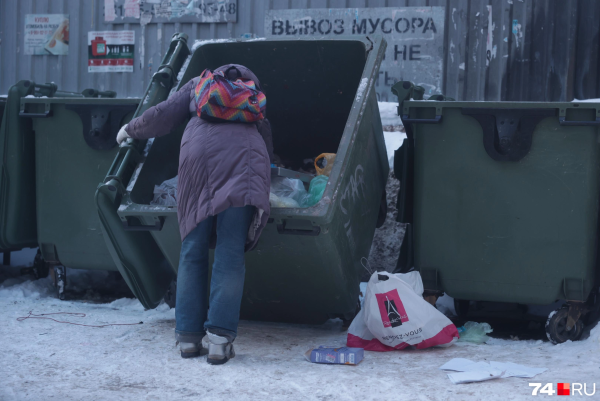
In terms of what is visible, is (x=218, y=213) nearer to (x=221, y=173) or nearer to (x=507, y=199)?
(x=221, y=173)

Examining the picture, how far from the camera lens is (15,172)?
3.68m

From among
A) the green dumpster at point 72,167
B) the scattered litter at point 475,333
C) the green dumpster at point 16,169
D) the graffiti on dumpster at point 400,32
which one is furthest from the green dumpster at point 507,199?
the graffiti on dumpster at point 400,32

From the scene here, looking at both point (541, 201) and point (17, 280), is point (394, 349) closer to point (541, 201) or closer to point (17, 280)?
point (541, 201)

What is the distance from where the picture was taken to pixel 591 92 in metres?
5.73

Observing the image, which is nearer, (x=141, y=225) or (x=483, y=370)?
(x=483, y=370)

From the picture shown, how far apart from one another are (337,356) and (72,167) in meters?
2.09

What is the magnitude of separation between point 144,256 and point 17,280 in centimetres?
166

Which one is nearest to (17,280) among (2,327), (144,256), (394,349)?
(2,327)

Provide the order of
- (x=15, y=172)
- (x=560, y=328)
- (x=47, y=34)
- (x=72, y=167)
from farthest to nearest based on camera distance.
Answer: (x=47, y=34) < (x=15, y=172) < (x=72, y=167) < (x=560, y=328)

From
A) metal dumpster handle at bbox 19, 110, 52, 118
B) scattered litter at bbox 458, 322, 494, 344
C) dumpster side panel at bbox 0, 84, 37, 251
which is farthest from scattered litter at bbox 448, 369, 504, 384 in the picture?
dumpster side panel at bbox 0, 84, 37, 251

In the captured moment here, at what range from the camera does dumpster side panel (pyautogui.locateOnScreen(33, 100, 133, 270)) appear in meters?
3.54

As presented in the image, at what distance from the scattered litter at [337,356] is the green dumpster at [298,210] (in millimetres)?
333

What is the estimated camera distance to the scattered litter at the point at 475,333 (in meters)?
2.80

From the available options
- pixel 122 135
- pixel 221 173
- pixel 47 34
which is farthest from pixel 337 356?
pixel 47 34
